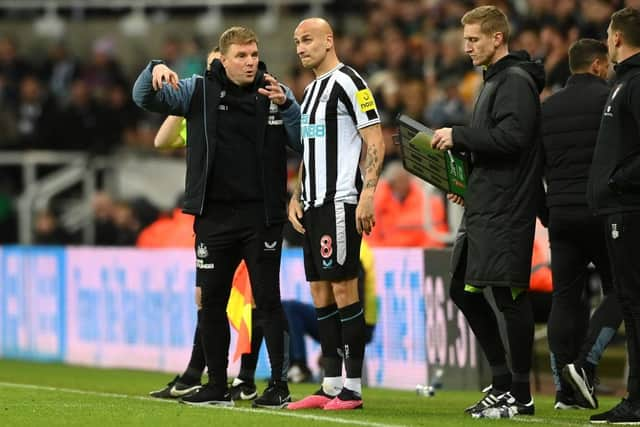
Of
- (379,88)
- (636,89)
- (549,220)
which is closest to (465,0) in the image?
(379,88)

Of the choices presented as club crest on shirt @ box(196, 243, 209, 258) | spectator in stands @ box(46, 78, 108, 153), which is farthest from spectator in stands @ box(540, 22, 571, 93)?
spectator in stands @ box(46, 78, 108, 153)

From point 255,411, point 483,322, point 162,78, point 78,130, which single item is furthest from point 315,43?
point 78,130

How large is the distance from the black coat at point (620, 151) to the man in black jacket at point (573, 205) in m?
1.05

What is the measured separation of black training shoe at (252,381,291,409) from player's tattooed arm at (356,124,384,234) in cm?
101

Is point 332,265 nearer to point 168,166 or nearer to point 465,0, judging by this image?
point 465,0

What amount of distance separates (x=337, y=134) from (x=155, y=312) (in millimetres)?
6193

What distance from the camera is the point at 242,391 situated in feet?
32.0

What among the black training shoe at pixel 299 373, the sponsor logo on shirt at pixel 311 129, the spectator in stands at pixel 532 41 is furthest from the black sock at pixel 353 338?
the spectator in stands at pixel 532 41

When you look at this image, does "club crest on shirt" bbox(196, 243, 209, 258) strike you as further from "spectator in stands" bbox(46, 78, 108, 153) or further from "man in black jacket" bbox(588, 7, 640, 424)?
"spectator in stands" bbox(46, 78, 108, 153)

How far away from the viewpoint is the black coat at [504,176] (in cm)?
815

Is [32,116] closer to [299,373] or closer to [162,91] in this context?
[299,373]

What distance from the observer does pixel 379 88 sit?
58.4 feet

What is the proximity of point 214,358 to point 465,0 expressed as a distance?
10.3m

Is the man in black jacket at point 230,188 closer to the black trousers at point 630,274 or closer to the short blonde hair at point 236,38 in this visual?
the short blonde hair at point 236,38
